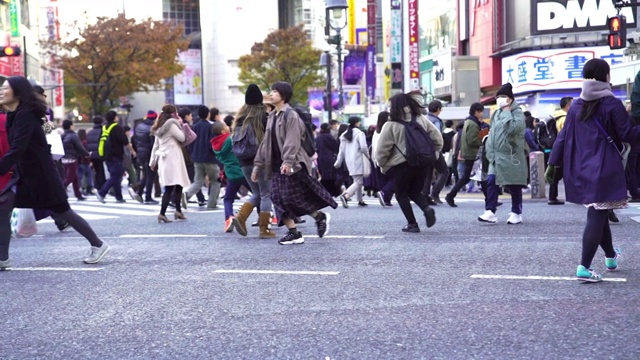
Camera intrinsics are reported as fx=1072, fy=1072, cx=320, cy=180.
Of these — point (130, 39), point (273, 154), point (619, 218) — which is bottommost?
point (619, 218)

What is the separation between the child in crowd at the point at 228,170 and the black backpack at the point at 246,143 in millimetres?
1037

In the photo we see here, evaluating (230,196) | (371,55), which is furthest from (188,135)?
(371,55)

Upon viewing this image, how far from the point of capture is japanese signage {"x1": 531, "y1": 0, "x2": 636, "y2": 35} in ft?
131

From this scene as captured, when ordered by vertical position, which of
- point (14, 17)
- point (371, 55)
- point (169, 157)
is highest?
point (14, 17)

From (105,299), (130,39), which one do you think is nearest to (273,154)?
(105,299)

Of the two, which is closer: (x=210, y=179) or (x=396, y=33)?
(x=210, y=179)

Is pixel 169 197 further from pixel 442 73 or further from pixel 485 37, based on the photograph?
pixel 442 73

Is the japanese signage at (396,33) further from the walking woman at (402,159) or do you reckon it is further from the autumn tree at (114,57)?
the walking woman at (402,159)

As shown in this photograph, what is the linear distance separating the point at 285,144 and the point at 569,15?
108ft

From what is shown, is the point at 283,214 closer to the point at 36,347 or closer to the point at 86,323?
the point at 86,323

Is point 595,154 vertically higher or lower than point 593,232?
higher

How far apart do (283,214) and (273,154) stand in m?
0.59

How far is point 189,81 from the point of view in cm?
10288

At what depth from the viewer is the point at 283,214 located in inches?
403
